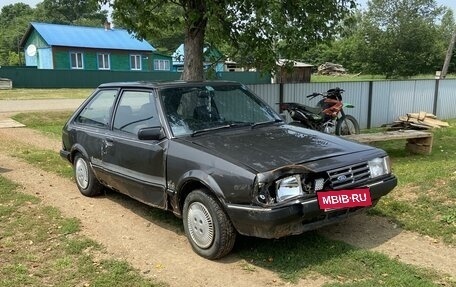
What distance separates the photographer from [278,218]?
376 centimetres

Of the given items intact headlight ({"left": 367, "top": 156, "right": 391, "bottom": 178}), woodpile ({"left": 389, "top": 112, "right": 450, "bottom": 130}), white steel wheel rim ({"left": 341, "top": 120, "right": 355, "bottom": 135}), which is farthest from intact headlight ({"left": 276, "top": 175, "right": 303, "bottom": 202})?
woodpile ({"left": 389, "top": 112, "right": 450, "bottom": 130})

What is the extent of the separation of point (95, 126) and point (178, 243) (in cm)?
209

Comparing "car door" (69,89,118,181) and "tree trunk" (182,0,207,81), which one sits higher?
"tree trunk" (182,0,207,81)

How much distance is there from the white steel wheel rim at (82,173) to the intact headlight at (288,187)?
3279 millimetres

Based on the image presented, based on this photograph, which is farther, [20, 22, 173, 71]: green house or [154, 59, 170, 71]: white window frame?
[154, 59, 170, 71]: white window frame

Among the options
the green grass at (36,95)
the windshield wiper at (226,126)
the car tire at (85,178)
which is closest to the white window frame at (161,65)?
the green grass at (36,95)

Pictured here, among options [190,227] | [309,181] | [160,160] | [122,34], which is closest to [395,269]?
[309,181]

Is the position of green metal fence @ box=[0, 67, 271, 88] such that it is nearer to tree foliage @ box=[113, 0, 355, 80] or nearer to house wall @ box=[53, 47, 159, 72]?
house wall @ box=[53, 47, 159, 72]

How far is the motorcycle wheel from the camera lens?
1034 cm

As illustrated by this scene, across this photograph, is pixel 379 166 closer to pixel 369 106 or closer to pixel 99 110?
pixel 99 110

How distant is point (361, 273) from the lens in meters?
3.92

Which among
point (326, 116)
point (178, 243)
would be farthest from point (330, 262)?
point (326, 116)

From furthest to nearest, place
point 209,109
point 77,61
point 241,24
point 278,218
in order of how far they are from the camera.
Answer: point 77,61 < point 241,24 < point 209,109 < point 278,218

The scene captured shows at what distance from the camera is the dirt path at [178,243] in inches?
157
